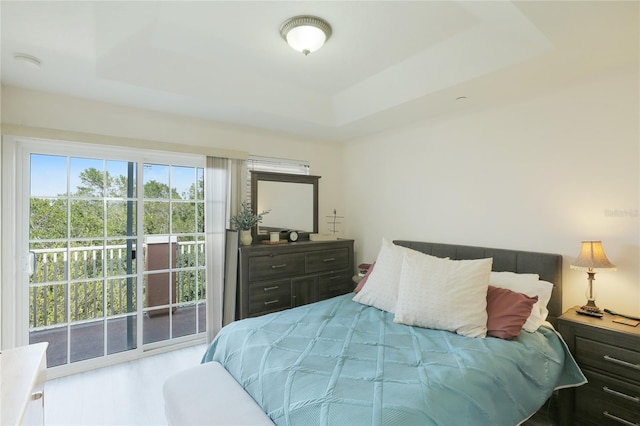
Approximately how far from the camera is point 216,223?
311 cm

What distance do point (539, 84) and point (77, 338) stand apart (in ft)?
14.3

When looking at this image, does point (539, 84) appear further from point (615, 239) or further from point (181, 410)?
point (181, 410)

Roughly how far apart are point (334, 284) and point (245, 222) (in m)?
1.25

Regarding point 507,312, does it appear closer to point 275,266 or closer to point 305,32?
point 275,266

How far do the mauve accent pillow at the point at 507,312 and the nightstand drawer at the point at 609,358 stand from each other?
358 millimetres

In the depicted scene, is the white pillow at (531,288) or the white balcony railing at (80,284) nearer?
the white pillow at (531,288)

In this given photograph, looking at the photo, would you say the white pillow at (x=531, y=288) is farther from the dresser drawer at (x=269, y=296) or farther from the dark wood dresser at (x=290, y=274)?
the dresser drawer at (x=269, y=296)

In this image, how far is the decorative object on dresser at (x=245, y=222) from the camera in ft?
10.1

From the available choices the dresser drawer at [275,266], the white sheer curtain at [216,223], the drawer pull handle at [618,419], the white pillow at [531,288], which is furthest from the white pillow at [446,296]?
the white sheer curtain at [216,223]

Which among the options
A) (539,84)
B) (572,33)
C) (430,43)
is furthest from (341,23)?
(539,84)

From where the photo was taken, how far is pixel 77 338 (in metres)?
2.69

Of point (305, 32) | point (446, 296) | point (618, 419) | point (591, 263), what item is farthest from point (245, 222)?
point (618, 419)

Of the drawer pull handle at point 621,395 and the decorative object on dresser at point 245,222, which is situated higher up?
the decorative object on dresser at point 245,222

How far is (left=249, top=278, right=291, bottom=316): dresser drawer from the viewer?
9.52 feet
